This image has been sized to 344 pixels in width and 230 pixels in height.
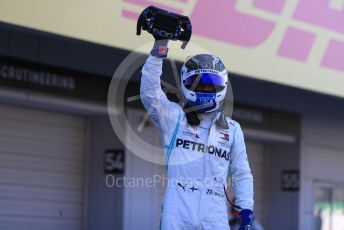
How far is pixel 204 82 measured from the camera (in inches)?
181

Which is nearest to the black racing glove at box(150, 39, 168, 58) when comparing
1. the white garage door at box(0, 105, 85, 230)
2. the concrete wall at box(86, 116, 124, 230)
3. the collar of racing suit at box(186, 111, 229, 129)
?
the collar of racing suit at box(186, 111, 229, 129)

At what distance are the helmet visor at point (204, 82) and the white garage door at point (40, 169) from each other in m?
5.90

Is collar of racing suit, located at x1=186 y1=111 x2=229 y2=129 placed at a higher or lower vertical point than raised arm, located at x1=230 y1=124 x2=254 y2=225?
higher

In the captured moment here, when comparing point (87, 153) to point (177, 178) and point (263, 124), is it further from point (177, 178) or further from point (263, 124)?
point (177, 178)

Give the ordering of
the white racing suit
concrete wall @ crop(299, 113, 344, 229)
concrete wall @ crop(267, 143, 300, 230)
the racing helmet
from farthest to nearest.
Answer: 1. concrete wall @ crop(299, 113, 344, 229)
2. concrete wall @ crop(267, 143, 300, 230)
3. the racing helmet
4. the white racing suit

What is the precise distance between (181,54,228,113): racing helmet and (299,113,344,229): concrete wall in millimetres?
9609

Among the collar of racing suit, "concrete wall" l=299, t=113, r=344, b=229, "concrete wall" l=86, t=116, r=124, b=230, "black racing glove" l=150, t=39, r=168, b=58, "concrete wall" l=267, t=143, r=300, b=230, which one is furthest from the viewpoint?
"concrete wall" l=299, t=113, r=344, b=229

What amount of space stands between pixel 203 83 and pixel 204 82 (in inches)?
0.4

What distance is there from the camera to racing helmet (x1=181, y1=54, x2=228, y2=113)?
4.59 meters

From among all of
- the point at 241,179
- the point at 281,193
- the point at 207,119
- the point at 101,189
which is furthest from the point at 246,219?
the point at 281,193

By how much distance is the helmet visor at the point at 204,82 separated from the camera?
15.0 feet

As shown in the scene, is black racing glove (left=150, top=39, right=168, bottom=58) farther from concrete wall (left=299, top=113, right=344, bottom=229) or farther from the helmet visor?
concrete wall (left=299, top=113, right=344, bottom=229)

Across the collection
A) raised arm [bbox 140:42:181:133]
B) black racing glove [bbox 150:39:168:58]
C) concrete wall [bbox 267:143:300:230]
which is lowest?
concrete wall [bbox 267:143:300:230]

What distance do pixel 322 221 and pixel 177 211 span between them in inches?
420
